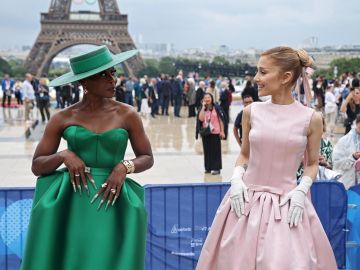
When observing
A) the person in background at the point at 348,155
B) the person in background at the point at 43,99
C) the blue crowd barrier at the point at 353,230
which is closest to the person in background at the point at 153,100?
the person in background at the point at 43,99

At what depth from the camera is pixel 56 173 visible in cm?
328

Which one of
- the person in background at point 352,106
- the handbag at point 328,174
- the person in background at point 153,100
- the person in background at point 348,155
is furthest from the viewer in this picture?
the person in background at point 153,100

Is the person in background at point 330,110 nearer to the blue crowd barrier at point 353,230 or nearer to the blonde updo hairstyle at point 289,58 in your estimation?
the blue crowd barrier at point 353,230

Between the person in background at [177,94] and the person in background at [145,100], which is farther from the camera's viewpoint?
the person in background at [177,94]

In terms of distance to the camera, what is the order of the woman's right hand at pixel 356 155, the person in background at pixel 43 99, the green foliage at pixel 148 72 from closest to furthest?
the woman's right hand at pixel 356 155, the person in background at pixel 43 99, the green foliage at pixel 148 72

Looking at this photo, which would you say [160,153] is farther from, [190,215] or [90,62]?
[90,62]

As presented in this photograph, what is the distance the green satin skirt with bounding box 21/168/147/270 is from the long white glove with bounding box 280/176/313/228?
2.45ft

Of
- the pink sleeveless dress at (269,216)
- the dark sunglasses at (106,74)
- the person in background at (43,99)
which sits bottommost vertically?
the person in background at (43,99)

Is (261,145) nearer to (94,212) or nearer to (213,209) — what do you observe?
(94,212)

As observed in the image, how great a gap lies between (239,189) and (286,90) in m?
0.58

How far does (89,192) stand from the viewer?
316 centimetres

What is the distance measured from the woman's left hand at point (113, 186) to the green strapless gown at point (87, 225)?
0.10ft

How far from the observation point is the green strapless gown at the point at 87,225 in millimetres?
3111

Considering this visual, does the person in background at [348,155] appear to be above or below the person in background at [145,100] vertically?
above
